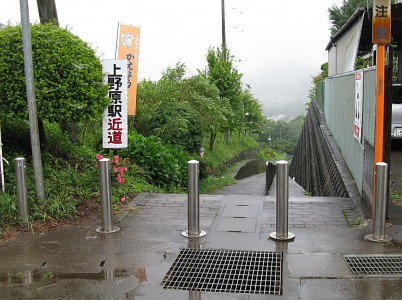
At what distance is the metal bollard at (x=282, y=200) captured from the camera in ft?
16.6

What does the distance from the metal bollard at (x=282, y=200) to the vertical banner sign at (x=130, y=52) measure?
5.35 metres

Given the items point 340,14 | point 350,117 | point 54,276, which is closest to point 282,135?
point 340,14

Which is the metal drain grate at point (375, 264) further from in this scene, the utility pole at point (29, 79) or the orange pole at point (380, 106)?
the utility pole at point (29, 79)

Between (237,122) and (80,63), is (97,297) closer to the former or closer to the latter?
(80,63)

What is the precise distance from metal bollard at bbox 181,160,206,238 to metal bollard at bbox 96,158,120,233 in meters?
0.95

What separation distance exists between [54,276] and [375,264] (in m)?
3.19

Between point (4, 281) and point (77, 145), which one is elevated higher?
point (77, 145)

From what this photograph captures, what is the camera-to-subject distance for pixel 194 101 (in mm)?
15406

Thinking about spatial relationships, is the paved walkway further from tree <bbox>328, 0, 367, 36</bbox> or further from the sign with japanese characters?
tree <bbox>328, 0, 367, 36</bbox>

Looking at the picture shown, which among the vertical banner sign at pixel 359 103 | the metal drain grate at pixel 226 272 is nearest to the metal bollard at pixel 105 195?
the metal drain grate at pixel 226 272

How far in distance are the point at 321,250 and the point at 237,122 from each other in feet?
76.0

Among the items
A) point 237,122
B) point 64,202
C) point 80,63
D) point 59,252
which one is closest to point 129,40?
point 80,63

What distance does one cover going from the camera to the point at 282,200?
5125mm

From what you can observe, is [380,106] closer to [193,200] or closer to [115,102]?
[193,200]
